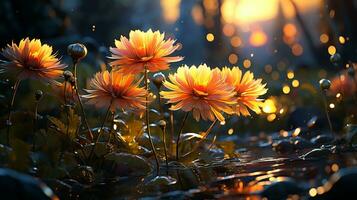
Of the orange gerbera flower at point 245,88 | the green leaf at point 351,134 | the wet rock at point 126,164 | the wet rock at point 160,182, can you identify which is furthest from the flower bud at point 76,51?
the green leaf at point 351,134

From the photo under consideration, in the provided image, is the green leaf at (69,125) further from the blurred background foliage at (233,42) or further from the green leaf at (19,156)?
the blurred background foliage at (233,42)

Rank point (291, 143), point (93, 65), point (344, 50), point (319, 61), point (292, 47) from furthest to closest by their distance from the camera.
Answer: point (292, 47), point (319, 61), point (344, 50), point (93, 65), point (291, 143)

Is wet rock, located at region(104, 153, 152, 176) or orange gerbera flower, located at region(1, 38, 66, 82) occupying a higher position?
orange gerbera flower, located at region(1, 38, 66, 82)

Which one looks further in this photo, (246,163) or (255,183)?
(246,163)

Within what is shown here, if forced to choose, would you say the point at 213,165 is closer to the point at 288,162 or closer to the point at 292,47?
the point at 288,162

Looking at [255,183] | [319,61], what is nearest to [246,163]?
[255,183]

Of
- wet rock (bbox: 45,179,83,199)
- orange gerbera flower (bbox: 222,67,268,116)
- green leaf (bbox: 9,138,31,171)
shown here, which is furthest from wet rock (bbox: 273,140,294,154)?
green leaf (bbox: 9,138,31,171)

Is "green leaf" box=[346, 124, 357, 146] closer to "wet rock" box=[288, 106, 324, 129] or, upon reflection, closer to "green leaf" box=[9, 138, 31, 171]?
"green leaf" box=[9, 138, 31, 171]

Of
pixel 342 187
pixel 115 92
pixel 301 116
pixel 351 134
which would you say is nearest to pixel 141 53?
pixel 115 92
